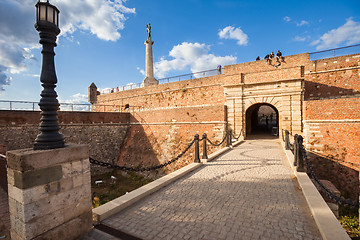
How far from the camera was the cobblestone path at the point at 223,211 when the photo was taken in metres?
2.82

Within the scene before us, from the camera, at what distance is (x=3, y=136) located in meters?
11.4

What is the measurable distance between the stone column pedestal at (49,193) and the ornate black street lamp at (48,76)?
225 millimetres

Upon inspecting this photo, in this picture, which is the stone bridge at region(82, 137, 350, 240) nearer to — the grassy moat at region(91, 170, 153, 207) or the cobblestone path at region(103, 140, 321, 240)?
the cobblestone path at region(103, 140, 321, 240)

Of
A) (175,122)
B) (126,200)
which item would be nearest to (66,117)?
(175,122)

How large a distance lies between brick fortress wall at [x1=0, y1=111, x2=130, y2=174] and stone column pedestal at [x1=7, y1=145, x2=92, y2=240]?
10784mm

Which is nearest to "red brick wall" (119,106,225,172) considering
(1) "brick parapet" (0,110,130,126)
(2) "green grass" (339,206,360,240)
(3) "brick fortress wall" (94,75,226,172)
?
(3) "brick fortress wall" (94,75,226,172)

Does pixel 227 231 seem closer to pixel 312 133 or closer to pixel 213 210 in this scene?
pixel 213 210

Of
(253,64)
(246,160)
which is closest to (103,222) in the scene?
(246,160)

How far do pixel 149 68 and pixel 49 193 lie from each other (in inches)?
876

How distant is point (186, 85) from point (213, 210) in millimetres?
16109

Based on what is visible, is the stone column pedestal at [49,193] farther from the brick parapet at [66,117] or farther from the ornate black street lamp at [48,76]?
the brick parapet at [66,117]

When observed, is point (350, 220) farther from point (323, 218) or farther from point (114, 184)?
point (114, 184)

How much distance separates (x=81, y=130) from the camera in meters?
15.1

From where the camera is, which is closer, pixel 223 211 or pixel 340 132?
pixel 223 211
